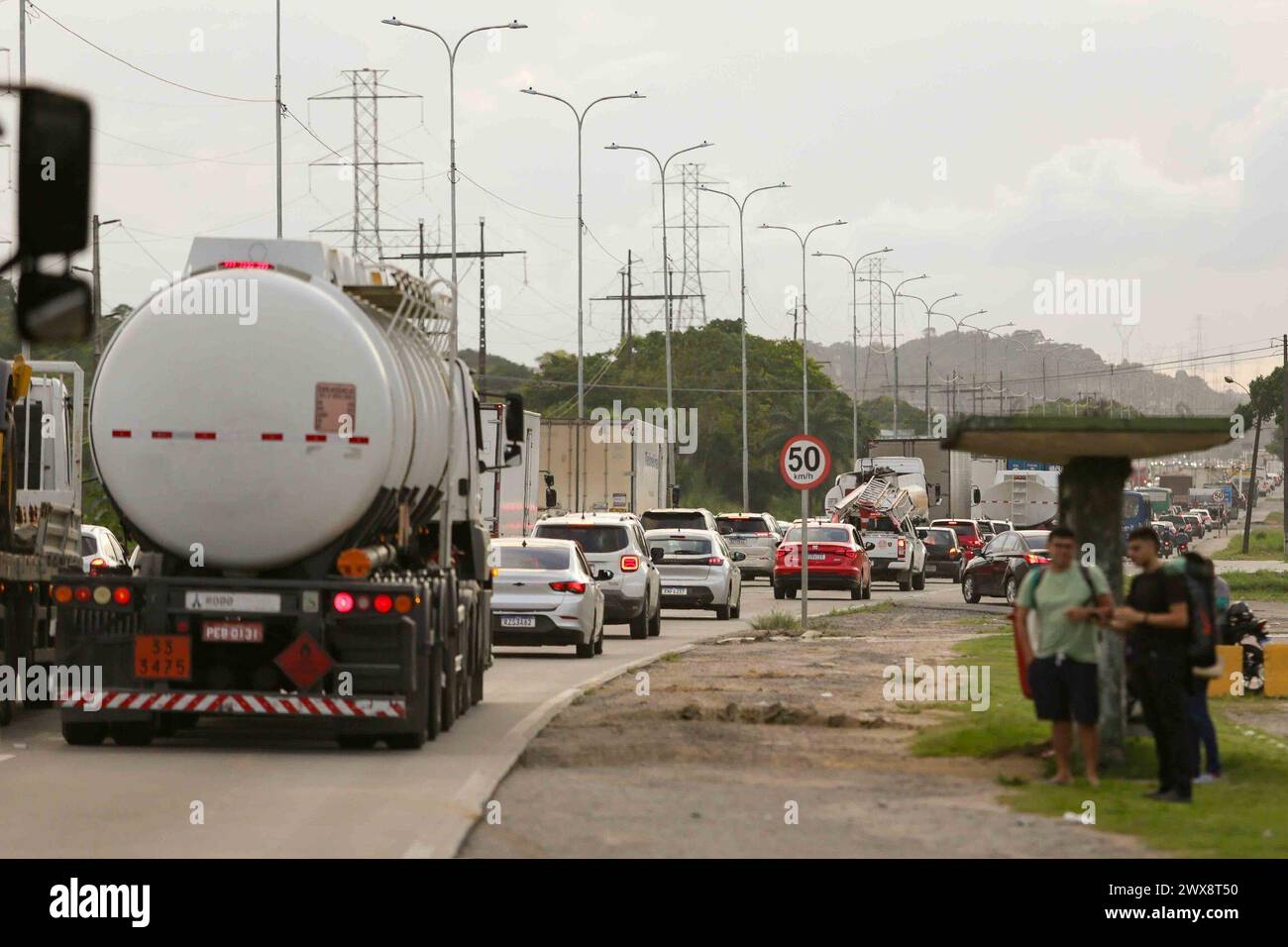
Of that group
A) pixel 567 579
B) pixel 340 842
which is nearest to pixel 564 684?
pixel 567 579

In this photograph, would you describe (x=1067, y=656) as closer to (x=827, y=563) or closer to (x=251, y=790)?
(x=251, y=790)

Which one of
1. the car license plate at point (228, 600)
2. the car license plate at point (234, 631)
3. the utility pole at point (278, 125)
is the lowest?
the car license plate at point (234, 631)

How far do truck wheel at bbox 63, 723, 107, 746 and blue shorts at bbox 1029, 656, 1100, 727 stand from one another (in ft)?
22.0

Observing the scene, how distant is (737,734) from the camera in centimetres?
1672

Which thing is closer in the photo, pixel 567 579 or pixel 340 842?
pixel 340 842

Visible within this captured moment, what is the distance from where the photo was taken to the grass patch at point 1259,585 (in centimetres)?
5106

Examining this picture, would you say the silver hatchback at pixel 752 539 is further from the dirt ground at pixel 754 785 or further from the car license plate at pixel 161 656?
the car license plate at pixel 161 656

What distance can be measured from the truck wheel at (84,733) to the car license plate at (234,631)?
1074 millimetres

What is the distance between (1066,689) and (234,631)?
19.2ft

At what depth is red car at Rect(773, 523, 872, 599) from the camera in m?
48.9

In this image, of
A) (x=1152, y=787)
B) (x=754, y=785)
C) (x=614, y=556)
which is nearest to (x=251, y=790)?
(x=754, y=785)

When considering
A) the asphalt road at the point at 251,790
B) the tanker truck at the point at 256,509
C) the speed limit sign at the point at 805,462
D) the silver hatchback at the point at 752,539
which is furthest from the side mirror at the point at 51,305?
the silver hatchback at the point at 752,539
